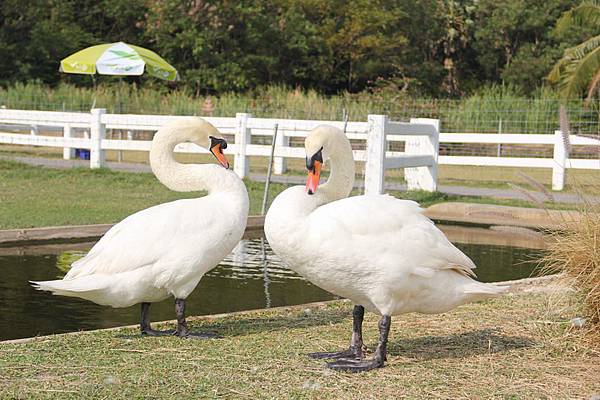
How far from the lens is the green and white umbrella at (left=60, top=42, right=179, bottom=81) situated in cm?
2394

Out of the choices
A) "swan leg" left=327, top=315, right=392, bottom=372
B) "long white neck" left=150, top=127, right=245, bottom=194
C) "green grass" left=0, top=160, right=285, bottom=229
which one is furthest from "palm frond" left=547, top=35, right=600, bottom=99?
"swan leg" left=327, top=315, right=392, bottom=372

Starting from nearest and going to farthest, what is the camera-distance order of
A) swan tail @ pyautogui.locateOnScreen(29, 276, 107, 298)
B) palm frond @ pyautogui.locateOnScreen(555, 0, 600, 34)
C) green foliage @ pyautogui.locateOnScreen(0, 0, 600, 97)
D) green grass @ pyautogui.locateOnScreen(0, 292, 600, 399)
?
green grass @ pyautogui.locateOnScreen(0, 292, 600, 399) < swan tail @ pyautogui.locateOnScreen(29, 276, 107, 298) < palm frond @ pyautogui.locateOnScreen(555, 0, 600, 34) < green foliage @ pyautogui.locateOnScreen(0, 0, 600, 97)

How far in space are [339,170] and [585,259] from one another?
67.1 inches

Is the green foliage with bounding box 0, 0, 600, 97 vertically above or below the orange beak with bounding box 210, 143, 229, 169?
above

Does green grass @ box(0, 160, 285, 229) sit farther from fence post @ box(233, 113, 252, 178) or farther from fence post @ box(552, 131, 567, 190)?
fence post @ box(552, 131, 567, 190)

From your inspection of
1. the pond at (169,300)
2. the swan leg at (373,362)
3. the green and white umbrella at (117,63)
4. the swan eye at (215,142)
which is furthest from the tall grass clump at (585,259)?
the green and white umbrella at (117,63)

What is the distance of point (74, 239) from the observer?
10.8 meters

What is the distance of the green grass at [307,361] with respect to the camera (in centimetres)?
498

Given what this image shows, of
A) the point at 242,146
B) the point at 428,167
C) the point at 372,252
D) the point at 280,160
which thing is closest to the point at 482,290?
the point at 372,252

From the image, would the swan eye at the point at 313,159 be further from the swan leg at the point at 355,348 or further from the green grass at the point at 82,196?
the green grass at the point at 82,196

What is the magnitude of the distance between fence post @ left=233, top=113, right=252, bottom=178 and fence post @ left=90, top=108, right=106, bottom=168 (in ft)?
10.0

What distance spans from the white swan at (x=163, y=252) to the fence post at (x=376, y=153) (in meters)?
8.21

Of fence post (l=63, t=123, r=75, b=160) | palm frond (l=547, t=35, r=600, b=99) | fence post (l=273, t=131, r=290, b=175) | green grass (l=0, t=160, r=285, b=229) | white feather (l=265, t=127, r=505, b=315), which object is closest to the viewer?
white feather (l=265, t=127, r=505, b=315)

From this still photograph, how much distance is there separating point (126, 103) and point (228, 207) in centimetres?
2276
